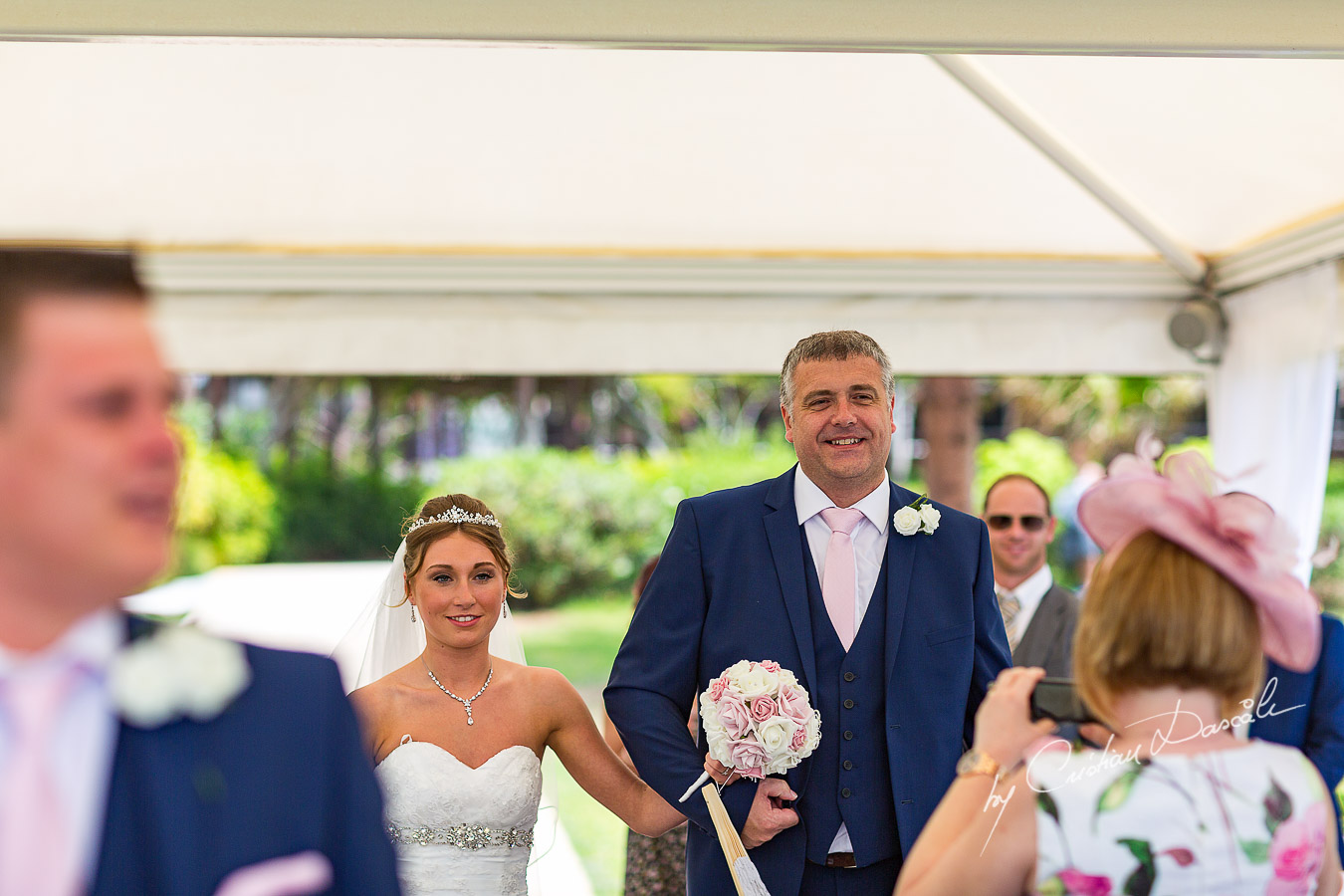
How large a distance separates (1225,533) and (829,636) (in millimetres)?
1298

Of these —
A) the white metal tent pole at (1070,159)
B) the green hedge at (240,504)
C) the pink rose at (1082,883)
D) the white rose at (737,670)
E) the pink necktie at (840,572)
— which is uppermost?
the white metal tent pole at (1070,159)

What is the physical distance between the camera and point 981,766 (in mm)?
1924

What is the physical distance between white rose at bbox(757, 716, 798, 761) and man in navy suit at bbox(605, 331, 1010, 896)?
0.17 metres

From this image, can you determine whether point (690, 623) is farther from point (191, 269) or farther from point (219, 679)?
point (191, 269)

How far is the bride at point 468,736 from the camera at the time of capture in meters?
3.35

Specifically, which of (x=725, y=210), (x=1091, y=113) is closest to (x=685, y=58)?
(x=725, y=210)

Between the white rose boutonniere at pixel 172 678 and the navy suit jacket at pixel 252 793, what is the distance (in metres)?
0.01

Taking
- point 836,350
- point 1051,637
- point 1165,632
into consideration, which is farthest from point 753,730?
point 1051,637

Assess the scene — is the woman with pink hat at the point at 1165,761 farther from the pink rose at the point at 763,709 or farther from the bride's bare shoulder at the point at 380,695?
the bride's bare shoulder at the point at 380,695

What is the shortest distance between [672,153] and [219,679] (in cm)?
395

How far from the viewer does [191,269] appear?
4969 millimetres

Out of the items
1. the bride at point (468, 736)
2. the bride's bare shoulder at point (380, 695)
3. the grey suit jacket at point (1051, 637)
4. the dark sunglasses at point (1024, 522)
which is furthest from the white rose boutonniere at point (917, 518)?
the dark sunglasses at point (1024, 522)

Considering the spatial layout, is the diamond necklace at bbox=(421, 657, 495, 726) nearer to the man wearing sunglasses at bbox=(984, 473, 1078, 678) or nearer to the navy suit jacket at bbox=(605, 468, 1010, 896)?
the navy suit jacket at bbox=(605, 468, 1010, 896)

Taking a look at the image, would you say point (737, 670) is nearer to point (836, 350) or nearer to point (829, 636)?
point (829, 636)
